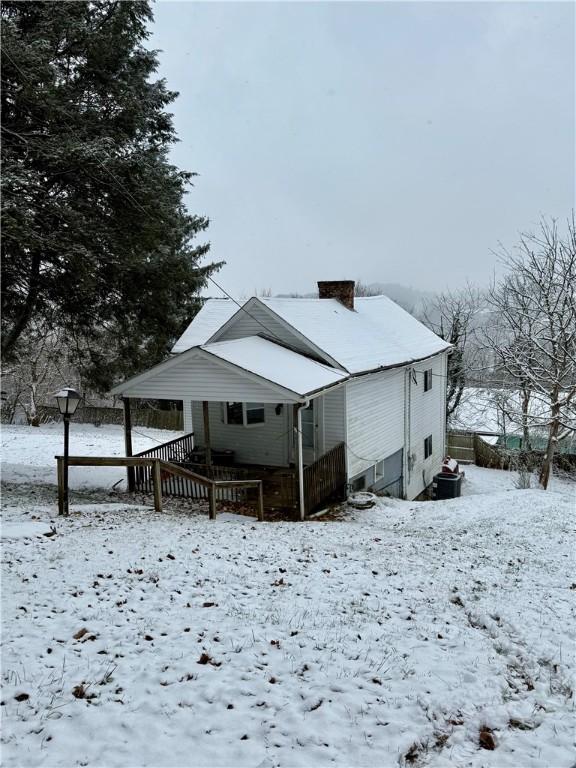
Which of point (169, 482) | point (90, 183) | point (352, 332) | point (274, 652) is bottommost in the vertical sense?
point (274, 652)

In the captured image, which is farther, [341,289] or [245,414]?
[341,289]

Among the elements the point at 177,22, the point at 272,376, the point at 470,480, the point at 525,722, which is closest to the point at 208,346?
the point at 272,376

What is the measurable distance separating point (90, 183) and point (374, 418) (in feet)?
34.7

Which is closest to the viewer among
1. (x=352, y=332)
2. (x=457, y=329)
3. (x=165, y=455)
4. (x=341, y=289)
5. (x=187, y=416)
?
(x=165, y=455)

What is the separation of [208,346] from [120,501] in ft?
14.9

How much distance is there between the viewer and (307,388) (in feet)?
38.0

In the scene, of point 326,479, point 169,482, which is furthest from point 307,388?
point 169,482

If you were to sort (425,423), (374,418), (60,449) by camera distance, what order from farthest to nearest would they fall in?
1. (425,423)
2. (60,449)
3. (374,418)

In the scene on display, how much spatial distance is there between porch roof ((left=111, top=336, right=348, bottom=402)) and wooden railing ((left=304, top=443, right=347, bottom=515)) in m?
2.09

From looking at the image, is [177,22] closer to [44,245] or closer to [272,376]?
[44,245]

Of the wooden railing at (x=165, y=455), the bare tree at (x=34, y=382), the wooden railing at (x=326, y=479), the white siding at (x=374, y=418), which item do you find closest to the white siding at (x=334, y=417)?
the white siding at (x=374, y=418)

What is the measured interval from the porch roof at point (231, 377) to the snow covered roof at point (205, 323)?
5.64m

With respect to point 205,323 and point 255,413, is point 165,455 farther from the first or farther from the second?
point 205,323

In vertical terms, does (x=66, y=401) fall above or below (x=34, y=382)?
below
